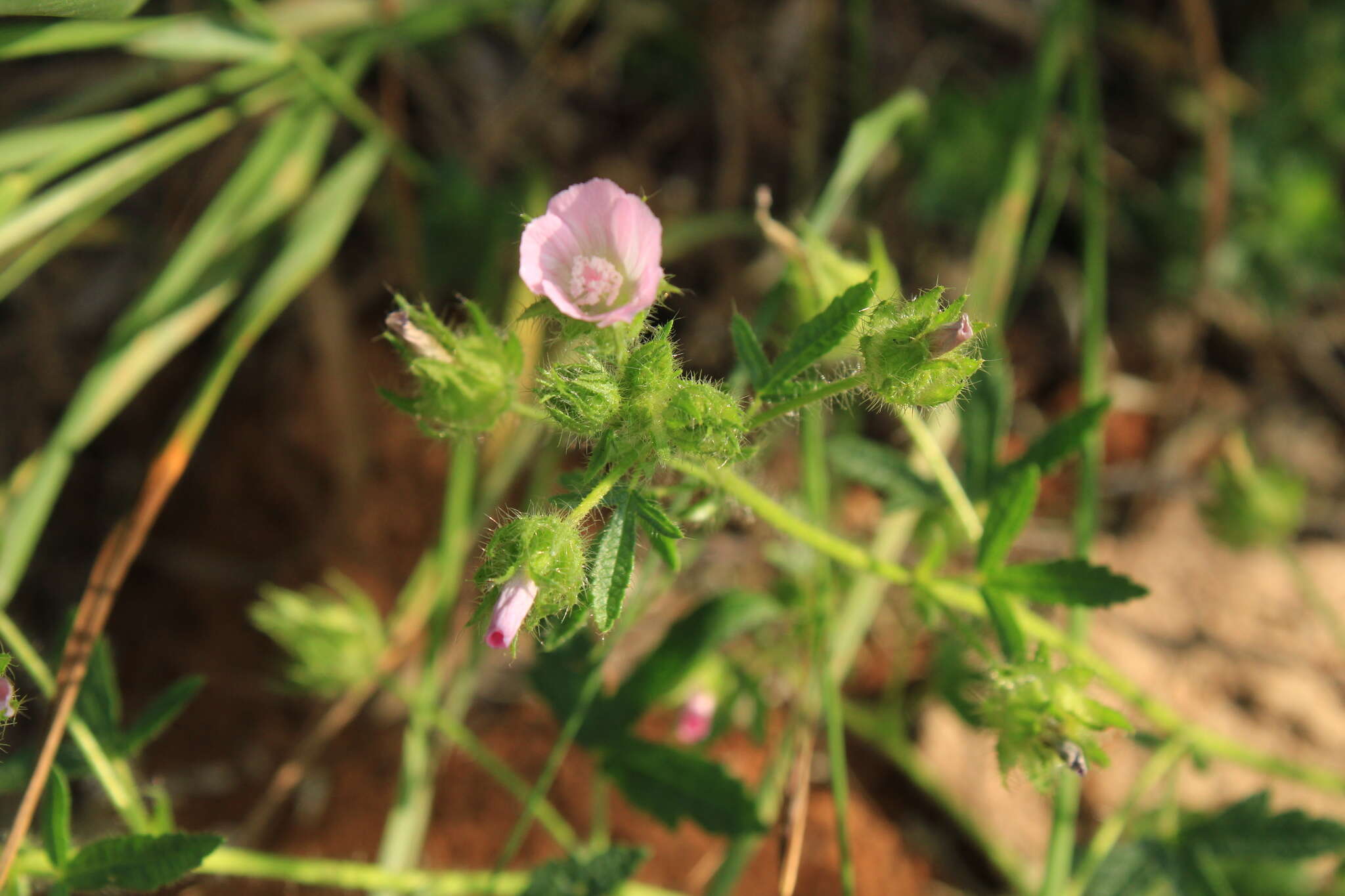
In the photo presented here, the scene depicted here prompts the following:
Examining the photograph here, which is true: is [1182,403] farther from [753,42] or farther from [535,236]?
[535,236]

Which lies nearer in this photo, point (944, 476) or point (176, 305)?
point (944, 476)

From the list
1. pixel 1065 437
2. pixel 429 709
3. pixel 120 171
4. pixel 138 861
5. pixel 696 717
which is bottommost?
pixel 696 717

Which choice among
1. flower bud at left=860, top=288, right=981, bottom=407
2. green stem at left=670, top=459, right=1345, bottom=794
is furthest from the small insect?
flower bud at left=860, top=288, right=981, bottom=407

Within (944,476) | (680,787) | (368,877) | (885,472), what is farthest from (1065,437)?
(368,877)

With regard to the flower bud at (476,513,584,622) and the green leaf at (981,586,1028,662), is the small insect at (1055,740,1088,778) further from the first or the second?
the flower bud at (476,513,584,622)

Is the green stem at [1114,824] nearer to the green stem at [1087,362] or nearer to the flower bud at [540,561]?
the green stem at [1087,362]

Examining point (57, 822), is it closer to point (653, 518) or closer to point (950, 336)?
point (653, 518)
